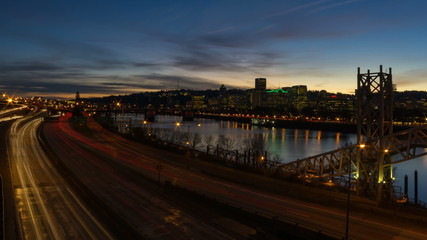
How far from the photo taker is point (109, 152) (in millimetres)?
53406

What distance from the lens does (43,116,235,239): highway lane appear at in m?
19.8

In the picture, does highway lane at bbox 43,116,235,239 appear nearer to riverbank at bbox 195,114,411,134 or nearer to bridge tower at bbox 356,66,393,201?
bridge tower at bbox 356,66,393,201

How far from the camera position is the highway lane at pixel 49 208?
1944 centimetres

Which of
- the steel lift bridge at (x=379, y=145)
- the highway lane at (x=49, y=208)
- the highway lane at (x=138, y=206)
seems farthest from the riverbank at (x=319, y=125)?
the highway lane at (x=49, y=208)

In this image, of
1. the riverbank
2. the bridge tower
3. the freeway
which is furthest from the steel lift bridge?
the riverbank

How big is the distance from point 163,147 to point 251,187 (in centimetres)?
2834

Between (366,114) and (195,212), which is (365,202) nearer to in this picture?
(366,114)

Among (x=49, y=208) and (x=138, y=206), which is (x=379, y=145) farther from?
(x=49, y=208)

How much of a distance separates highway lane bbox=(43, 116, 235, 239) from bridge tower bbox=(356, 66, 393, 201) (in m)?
14.6

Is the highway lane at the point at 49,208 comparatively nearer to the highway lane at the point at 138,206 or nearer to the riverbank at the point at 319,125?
the highway lane at the point at 138,206

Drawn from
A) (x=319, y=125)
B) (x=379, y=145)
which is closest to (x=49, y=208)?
(x=379, y=145)

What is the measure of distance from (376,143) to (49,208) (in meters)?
25.6

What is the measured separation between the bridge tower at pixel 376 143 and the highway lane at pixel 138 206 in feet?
47.9

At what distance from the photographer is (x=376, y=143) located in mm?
27688
